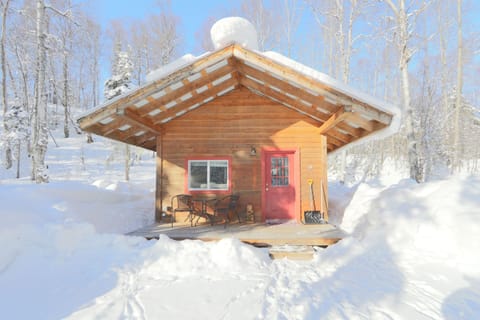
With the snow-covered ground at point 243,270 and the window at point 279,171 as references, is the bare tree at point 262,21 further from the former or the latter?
the snow-covered ground at point 243,270

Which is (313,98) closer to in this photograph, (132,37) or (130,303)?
(130,303)

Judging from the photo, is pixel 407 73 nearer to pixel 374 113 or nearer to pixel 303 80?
pixel 374 113

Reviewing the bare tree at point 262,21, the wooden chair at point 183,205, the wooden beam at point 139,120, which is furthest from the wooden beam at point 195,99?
the bare tree at point 262,21

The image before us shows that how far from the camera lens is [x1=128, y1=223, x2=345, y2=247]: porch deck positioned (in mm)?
4938

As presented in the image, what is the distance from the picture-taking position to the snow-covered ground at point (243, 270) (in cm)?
290

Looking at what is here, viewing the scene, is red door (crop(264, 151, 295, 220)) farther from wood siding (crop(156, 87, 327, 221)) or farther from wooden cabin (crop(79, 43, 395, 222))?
wood siding (crop(156, 87, 327, 221))

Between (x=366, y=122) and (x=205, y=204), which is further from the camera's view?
(x=205, y=204)

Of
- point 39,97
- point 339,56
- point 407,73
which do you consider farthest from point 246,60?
point 339,56

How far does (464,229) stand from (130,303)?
4.79 m

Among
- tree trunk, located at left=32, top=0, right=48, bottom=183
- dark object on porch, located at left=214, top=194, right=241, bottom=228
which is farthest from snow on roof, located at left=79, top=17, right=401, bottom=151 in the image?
tree trunk, located at left=32, top=0, right=48, bottom=183

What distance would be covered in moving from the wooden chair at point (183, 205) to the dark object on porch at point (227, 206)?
0.62 meters

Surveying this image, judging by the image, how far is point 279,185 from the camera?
712 cm

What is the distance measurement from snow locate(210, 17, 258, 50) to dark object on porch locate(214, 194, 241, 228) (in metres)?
3.46

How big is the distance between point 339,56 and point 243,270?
54.2ft
